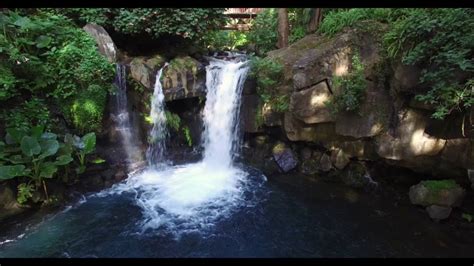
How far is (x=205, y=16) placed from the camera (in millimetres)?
9984

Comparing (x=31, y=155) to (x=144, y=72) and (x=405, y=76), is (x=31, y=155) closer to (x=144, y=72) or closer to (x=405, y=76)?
(x=144, y=72)

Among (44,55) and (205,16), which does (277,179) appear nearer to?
(205,16)

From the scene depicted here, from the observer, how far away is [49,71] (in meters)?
8.24

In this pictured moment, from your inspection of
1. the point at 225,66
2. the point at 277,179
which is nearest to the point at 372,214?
the point at 277,179

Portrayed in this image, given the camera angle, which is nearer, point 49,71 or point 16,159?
point 16,159

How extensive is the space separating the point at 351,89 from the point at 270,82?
2.22 meters

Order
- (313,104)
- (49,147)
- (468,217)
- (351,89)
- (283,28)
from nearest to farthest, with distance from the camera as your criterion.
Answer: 1. (468,217)
2. (49,147)
3. (351,89)
4. (313,104)
5. (283,28)

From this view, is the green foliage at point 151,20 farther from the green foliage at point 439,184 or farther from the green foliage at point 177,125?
the green foliage at point 439,184

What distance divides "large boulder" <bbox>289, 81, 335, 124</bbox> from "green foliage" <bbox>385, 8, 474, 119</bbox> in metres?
1.97

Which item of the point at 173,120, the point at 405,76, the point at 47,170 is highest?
the point at 405,76

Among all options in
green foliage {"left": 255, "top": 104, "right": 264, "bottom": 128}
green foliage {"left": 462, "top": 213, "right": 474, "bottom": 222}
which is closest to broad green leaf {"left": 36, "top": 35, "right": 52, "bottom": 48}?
green foliage {"left": 255, "top": 104, "right": 264, "bottom": 128}

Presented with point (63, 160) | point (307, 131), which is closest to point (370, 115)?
point (307, 131)

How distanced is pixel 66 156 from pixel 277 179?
5122 millimetres

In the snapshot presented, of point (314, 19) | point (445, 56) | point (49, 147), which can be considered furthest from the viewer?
point (314, 19)
